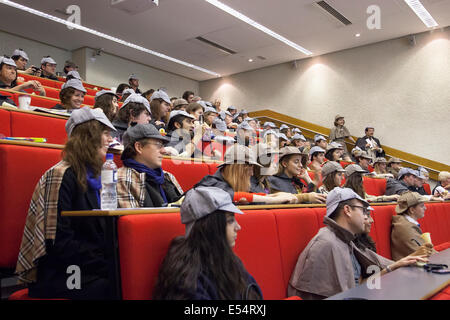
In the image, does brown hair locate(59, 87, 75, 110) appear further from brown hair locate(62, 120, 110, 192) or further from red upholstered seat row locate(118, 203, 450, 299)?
red upholstered seat row locate(118, 203, 450, 299)

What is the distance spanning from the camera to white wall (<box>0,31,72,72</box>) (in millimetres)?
7186

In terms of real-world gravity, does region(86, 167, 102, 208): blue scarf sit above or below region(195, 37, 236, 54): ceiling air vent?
below

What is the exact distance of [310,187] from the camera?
2848mm

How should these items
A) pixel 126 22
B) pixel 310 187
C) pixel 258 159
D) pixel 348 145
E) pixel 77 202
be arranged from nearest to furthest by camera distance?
pixel 77 202 → pixel 258 159 → pixel 310 187 → pixel 126 22 → pixel 348 145

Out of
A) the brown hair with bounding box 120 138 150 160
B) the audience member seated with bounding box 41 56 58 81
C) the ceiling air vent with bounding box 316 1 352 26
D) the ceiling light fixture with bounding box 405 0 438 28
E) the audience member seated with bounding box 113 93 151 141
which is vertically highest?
the ceiling air vent with bounding box 316 1 352 26

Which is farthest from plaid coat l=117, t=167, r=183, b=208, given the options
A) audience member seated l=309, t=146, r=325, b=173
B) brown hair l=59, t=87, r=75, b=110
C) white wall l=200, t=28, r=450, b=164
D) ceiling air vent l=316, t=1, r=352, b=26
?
white wall l=200, t=28, r=450, b=164

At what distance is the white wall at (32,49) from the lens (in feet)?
23.6

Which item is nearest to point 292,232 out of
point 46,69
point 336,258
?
point 336,258

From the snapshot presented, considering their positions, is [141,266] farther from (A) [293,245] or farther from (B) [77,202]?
(A) [293,245]

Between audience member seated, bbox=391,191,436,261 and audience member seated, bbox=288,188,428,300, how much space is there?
677mm

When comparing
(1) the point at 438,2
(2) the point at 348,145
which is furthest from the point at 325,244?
(2) the point at 348,145

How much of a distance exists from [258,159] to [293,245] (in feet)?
2.95

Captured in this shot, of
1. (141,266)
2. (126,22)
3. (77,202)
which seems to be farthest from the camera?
(126,22)

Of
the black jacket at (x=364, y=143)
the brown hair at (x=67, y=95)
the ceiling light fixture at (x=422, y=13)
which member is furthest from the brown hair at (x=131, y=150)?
the black jacket at (x=364, y=143)
